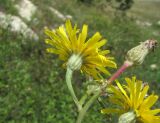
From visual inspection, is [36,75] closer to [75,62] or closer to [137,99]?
[75,62]

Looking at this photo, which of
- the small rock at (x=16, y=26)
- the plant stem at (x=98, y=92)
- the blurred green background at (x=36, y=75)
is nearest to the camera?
the plant stem at (x=98, y=92)

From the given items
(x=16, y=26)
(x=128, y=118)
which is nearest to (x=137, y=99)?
(x=128, y=118)

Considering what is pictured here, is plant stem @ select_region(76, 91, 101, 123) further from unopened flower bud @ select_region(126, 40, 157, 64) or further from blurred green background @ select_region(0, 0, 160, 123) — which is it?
blurred green background @ select_region(0, 0, 160, 123)

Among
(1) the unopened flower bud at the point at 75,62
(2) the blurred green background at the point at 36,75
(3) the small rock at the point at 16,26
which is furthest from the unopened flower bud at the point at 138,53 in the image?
(3) the small rock at the point at 16,26

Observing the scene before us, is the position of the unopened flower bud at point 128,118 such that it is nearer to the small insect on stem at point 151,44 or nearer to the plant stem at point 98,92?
the plant stem at point 98,92

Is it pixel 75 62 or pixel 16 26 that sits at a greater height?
pixel 16 26

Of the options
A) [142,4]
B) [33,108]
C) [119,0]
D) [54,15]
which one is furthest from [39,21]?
[142,4]
